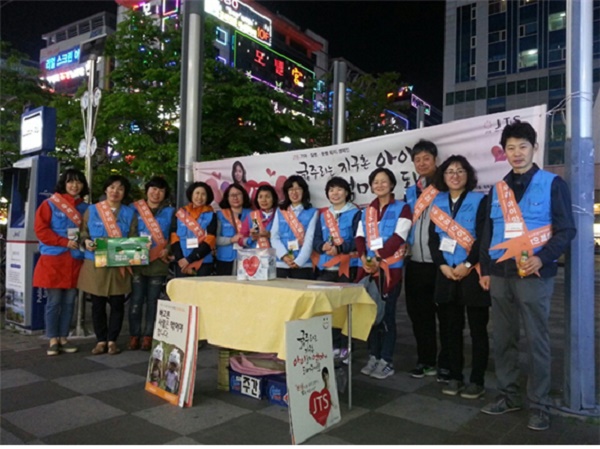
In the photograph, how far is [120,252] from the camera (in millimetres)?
4906

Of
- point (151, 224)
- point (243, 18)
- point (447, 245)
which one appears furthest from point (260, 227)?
point (243, 18)

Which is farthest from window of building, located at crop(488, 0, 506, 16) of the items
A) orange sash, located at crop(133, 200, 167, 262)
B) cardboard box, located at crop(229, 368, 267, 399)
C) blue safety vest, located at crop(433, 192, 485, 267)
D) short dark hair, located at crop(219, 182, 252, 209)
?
cardboard box, located at crop(229, 368, 267, 399)

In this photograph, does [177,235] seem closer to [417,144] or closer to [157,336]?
[157,336]

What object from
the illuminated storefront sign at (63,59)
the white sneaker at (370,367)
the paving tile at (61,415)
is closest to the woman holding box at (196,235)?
the paving tile at (61,415)

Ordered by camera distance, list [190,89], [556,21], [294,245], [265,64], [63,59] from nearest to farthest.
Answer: [294,245]
[190,89]
[556,21]
[265,64]
[63,59]

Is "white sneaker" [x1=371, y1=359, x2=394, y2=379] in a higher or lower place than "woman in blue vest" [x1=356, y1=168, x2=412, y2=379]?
lower

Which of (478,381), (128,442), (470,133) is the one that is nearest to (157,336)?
(128,442)

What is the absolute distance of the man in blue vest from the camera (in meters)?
3.22

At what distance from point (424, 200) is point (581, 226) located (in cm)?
116

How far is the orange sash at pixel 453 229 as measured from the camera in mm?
3723

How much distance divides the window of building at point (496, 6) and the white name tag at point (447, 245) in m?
36.8

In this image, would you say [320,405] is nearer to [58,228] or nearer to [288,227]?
[288,227]

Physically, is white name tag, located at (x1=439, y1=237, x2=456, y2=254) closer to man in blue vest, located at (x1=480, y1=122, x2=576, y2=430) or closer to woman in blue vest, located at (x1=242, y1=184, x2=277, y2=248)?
man in blue vest, located at (x1=480, y1=122, x2=576, y2=430)

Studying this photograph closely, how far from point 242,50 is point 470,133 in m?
43.2
